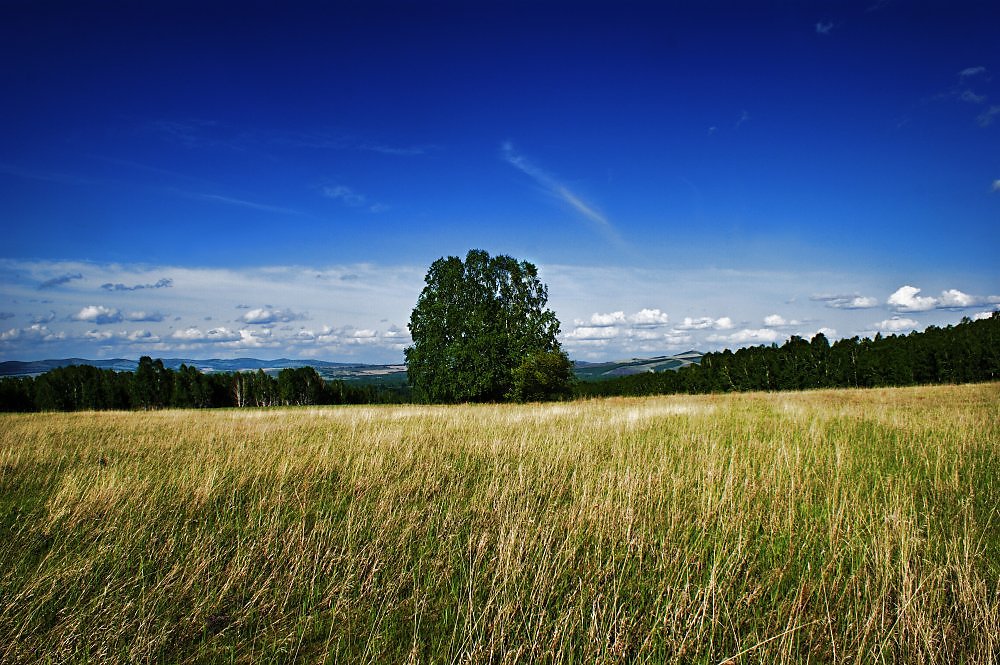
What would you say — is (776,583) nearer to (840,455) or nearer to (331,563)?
(331,563)

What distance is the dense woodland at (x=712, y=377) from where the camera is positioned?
4331 cm

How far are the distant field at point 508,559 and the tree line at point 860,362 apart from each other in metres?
33.8

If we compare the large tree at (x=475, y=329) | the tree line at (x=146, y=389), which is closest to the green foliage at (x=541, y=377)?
the large tree at (x=475, y=329)

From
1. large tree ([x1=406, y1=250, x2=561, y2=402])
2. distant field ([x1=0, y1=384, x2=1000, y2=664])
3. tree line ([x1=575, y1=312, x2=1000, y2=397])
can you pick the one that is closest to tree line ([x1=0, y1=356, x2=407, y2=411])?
large tree ([x1=406, y1=250, x2=561, y2=402])

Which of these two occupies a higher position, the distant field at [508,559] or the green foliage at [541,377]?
the green foliage at [541,377]

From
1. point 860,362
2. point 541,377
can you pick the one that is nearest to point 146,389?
point 541,377

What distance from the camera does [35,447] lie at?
9391 mm

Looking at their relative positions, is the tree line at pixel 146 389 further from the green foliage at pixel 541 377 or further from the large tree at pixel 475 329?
the green foliage at pixel 541 377

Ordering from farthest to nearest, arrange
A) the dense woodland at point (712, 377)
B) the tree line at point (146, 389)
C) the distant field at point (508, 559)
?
the tree line at point (146, 389) < the dense woodland at point (712, 377) < the distant field at point (508, 559)

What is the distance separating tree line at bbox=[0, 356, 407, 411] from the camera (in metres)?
65.8

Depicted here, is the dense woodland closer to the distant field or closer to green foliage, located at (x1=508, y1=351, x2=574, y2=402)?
green foliage, located at (x1=508, y1=351, x2=574, y2=402)

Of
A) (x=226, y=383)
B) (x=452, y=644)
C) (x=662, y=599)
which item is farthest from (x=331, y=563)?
(x=226, y=383)

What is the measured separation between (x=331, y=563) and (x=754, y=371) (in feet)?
210

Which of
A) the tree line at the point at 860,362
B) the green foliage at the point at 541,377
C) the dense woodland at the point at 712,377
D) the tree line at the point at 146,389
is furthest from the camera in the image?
the tree line at the point at 146,389
